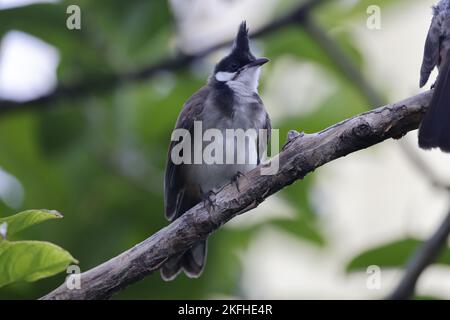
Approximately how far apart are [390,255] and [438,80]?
3.19 feet

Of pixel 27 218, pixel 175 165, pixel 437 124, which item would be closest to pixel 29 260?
pixel 27 218

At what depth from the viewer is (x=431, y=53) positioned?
373cm

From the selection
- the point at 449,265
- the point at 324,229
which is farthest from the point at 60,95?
the point at 449,265

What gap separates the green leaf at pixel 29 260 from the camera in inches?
97.1

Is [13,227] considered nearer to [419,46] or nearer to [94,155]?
[94,155]

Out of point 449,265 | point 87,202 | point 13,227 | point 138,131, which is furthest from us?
point 138,131

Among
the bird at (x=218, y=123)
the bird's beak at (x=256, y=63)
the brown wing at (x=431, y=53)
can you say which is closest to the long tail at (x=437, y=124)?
the brown wing at (x=431, y=53)

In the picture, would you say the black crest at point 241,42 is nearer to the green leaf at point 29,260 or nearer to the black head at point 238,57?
the black head at point 238,57

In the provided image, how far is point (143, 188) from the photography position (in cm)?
455

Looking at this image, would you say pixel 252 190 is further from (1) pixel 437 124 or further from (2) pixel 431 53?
(2) pixel 431 53

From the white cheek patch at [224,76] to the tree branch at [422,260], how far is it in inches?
51.1

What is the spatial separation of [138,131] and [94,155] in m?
0.30

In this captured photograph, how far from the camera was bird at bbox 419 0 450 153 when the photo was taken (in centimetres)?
303

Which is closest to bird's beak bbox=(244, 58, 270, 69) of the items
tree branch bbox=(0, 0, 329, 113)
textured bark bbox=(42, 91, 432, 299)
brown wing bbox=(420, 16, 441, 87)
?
tree branch bbox=(0, 0, 329, 113)
